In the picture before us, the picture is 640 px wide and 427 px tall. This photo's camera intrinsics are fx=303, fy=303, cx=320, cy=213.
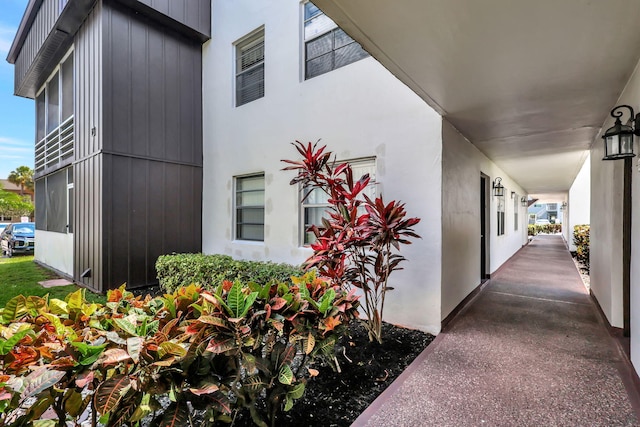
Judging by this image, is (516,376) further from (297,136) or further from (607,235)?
(297,136)

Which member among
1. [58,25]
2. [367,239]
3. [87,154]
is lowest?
[367,239]

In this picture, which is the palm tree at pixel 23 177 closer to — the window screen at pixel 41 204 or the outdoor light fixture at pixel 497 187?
the window screen at pixel 41 204

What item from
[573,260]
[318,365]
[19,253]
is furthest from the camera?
[19,253]

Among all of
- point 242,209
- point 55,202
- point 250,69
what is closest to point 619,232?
point 242,209

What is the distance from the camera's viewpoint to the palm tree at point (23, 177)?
3366 cm

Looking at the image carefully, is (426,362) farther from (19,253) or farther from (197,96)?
(19,253)

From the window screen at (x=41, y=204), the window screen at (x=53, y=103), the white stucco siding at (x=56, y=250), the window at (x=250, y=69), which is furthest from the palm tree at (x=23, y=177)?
the window at (x=250, y=69)

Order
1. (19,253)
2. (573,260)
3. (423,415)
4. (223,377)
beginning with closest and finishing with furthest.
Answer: (223,377)
(423,415)
(573,260)
(19,253)

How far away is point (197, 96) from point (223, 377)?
7.01 metres

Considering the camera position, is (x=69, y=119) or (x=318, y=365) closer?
(x=318, y=365)

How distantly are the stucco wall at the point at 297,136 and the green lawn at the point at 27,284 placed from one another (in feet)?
8.81

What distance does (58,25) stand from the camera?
21.1 feet

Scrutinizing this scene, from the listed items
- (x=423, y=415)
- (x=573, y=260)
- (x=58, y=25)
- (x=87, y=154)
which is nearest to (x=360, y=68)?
(x=423, y=415)

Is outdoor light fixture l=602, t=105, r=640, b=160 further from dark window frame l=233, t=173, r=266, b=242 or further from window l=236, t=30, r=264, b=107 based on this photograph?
window l=236, t=30, r=264, b=107
